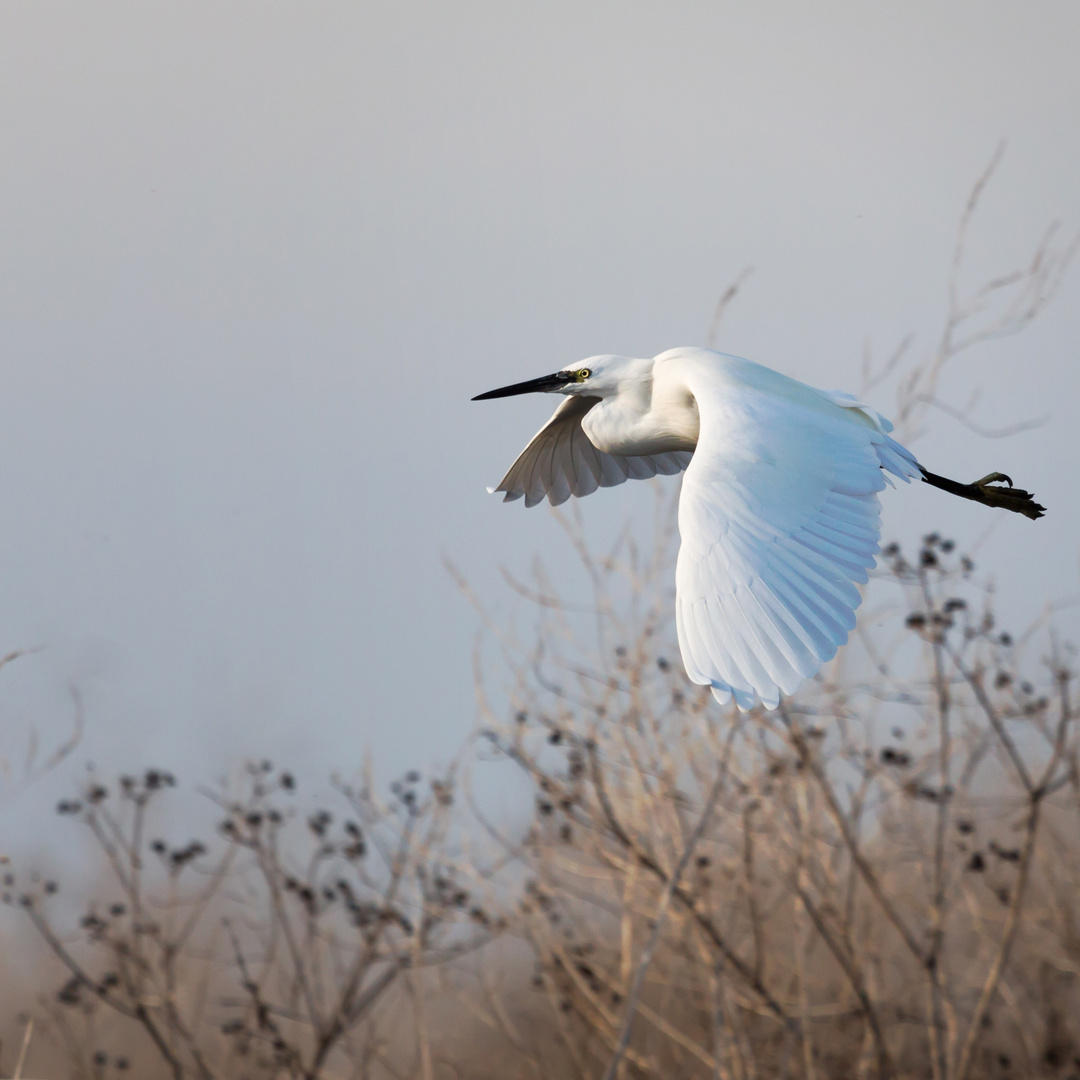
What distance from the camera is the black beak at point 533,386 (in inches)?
144

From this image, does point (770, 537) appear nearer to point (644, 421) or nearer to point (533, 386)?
point (644, 421)

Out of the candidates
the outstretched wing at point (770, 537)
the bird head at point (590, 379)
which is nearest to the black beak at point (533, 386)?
the bird head at point (590, 379)

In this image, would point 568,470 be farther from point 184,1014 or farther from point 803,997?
point 184,1014

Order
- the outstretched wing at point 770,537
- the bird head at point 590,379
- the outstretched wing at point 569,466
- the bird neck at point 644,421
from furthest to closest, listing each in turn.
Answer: the outstretched wing at point 569,466 → the bird head at point 590,379 → the bird neck at point 644,421 → the outstretched wing at point 770,537

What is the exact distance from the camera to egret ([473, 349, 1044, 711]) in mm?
2078

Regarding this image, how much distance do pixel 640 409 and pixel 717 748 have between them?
1.01 m

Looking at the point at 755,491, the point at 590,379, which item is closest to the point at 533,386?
the point at 590,379

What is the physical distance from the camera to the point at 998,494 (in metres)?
3.74

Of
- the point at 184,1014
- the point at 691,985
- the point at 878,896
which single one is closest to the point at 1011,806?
the point at 878,896

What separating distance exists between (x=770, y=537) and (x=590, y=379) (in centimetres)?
138

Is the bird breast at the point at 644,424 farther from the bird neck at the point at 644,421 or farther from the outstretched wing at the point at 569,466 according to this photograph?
the outstretched wing at the point at 569,466

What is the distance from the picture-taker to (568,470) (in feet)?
12.8

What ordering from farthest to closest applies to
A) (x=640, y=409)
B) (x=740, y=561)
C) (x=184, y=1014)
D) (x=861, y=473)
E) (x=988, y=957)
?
1. (x=988, y=957)
2. (x=184, y=1014)
3. (x=640, y=409)
4. (x=861, y=473)
5. (x=740, y=561)

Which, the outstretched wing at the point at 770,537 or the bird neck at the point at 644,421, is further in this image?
the bird neck at the point at 644,421
